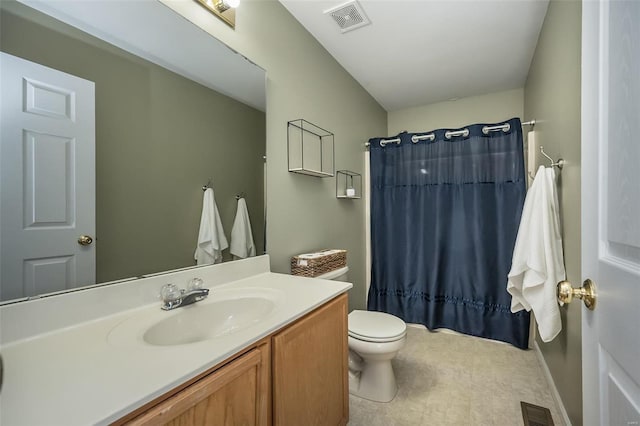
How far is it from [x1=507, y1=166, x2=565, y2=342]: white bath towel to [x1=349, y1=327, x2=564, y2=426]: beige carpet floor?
0.53 meters

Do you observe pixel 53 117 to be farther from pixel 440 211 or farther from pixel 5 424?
pixel 440 211

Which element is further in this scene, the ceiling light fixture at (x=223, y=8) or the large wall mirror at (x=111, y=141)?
the ceiling light fixture at (x=223, y=8)

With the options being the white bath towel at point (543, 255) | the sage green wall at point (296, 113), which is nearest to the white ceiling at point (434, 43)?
the sage green wall at point (296, 113)

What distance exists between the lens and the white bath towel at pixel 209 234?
1.26 meters

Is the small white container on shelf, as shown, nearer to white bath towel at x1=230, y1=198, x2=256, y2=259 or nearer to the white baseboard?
white bath towel at x1=230, y1=198, x2=256, y2=259

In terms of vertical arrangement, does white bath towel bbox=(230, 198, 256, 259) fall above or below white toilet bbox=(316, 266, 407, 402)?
above

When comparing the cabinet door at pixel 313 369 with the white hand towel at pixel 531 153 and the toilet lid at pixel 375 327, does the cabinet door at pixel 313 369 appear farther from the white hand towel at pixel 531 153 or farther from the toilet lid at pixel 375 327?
the white hand towel at pixel 531 153

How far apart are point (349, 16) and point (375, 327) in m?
1.96

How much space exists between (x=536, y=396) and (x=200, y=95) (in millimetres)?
2520

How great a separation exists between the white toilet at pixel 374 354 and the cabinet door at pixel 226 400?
0.91 meters

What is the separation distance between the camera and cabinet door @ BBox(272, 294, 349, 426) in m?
0.94

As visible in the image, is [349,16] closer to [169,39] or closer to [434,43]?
[434,43]

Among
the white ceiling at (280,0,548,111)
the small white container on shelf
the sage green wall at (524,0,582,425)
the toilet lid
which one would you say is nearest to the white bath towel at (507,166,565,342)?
the sage green wall at (524,0,582,425)

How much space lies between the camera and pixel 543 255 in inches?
60.1
